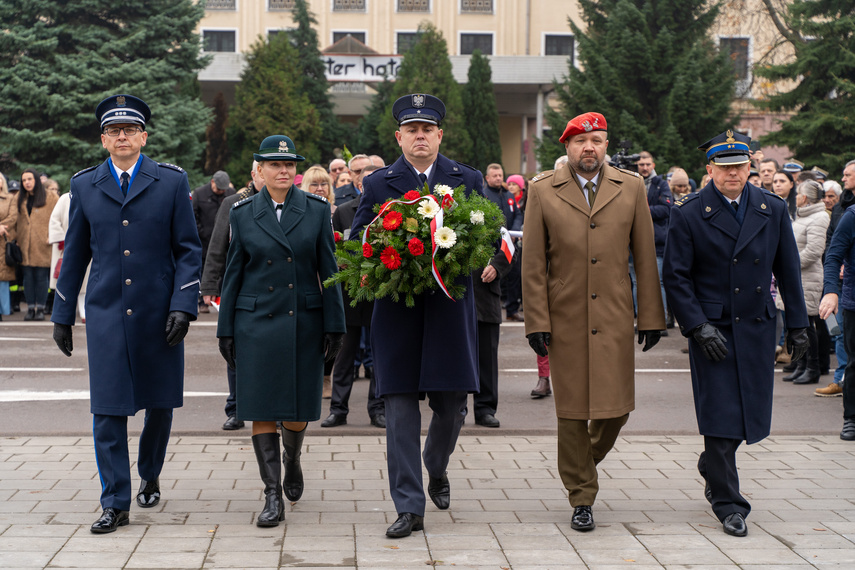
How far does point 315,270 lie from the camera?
596cm

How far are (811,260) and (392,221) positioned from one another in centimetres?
673

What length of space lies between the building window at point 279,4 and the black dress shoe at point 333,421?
141 ft

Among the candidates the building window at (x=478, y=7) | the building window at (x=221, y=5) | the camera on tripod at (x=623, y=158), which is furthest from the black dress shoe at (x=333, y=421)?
the building window at (x=221, y=5)

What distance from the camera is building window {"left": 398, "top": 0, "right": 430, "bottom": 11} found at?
49.0m

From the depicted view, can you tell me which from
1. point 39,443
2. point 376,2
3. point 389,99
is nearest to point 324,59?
point 389,99

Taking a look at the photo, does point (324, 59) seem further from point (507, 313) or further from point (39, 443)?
point (39, 443)

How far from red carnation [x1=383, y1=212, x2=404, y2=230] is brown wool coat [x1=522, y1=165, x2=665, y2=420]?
0.79m

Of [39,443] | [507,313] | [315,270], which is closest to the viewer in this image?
[315,270]

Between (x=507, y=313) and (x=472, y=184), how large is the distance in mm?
10347

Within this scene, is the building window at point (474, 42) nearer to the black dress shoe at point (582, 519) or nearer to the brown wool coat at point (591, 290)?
the brown wool coat at point (591, 290)

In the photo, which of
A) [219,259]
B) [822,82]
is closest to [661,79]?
[822,82]

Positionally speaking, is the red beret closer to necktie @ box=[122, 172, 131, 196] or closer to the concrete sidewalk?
the concrete sidewalk

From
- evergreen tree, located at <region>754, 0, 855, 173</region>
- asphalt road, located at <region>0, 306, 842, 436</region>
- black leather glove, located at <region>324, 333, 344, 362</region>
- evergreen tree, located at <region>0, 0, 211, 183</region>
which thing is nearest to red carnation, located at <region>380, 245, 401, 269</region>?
black leather glove, located at <region>324, 333, 344, 362</region>

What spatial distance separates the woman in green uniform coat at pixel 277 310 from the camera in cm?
575
